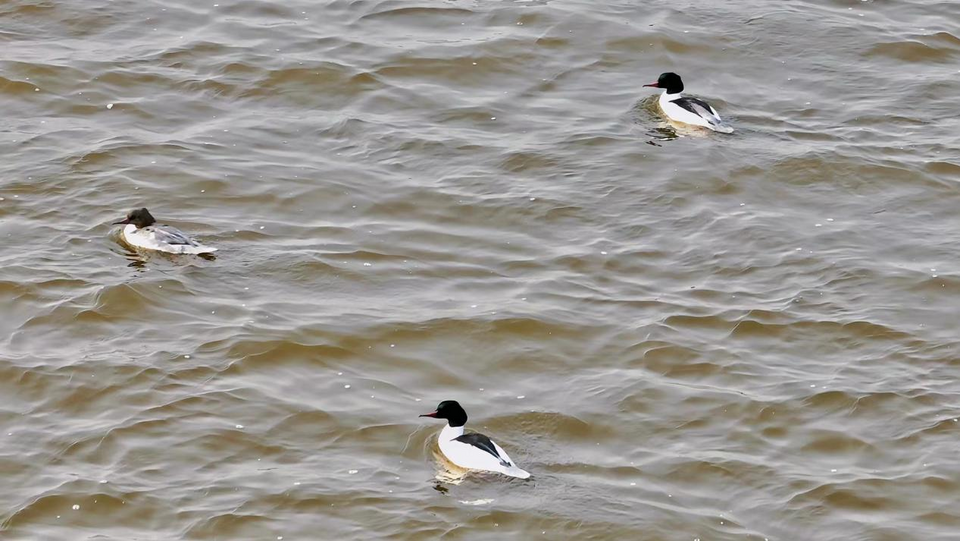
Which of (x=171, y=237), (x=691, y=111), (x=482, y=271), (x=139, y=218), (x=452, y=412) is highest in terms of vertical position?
(x=691, y=111)

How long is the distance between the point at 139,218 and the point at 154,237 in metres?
0.33

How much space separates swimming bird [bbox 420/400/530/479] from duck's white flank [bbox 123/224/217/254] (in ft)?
11.9

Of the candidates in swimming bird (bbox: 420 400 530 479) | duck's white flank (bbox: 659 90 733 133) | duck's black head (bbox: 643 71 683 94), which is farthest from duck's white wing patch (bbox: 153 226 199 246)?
duck's black head (bbox: 643 71 683 94)

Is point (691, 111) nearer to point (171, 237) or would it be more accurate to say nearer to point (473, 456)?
point (171, 237)

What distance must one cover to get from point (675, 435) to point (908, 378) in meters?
2.35

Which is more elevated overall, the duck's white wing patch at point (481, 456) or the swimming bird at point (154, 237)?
the swimming bird at point (154, 237)

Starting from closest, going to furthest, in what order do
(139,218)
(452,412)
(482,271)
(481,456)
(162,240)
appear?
(481,456)
(452,412)
(162,240)
(139,218)
(482,271)

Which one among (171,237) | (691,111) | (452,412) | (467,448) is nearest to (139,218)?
(171,237)

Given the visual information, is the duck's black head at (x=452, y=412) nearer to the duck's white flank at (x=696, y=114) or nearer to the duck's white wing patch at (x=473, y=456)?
the duck's white wing patch at (x=473, y=456)

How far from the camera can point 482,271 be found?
1588cm

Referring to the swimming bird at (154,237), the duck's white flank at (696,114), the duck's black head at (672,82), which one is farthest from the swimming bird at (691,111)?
the swimming bird at (154,237)

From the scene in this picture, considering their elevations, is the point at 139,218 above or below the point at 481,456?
above

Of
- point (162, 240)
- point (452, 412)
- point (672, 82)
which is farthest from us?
point (672, 82)

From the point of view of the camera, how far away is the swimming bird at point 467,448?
1244 centimetres
